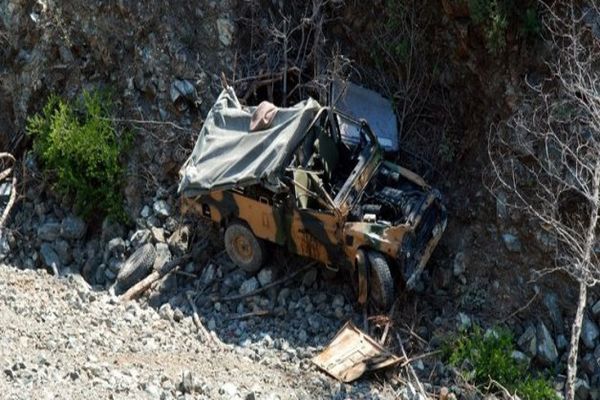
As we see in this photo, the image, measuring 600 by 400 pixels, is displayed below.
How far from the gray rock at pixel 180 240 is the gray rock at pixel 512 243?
470cm

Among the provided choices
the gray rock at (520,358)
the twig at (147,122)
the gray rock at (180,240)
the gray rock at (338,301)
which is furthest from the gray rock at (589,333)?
the twig at (147,122)

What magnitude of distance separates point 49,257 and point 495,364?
7283 millimetres

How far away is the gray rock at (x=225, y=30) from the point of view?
48.2 ft

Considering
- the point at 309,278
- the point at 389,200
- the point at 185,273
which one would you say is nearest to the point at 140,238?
the point at 185,273

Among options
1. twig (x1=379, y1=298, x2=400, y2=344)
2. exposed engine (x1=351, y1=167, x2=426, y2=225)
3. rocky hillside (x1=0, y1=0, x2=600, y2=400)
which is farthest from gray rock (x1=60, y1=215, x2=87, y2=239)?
twig (x1=379, y1=298, x2=400, y2=344)

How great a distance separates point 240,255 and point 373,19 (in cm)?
417

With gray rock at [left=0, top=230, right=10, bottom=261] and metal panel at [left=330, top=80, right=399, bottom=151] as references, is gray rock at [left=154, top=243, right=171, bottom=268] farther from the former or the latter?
metal panel at [left=330, top=80, right=399, bottom=151]

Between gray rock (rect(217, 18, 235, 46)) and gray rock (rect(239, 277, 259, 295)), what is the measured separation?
4.10 metres

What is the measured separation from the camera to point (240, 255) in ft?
42.6

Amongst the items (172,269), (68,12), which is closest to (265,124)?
(172,269)

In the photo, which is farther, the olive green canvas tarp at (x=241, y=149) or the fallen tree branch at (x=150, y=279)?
the fallen tree branch at (x=150, y=279)

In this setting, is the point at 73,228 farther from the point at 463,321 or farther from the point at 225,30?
the point at 463,321

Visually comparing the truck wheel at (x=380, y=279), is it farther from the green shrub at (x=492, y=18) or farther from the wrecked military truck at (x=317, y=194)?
the green shrub at (x=492, y=18)

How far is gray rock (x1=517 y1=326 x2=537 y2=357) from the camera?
36.2 feet
